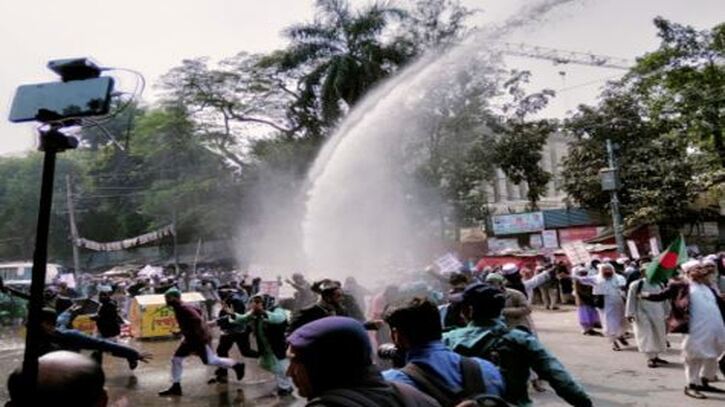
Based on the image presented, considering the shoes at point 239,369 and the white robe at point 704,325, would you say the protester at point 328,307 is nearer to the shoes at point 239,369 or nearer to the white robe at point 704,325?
the shoes at point 239,369

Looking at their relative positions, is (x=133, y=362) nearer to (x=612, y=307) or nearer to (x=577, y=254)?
(x=612, y=307)

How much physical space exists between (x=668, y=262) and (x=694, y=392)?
1.54m

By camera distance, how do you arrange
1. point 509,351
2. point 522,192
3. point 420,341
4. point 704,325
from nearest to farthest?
point 420,341 → point 509,351 → point 704,325 → point 522,192

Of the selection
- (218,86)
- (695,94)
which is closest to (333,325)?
(695,94)

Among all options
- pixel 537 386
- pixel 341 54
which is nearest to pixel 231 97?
pixel 341 54

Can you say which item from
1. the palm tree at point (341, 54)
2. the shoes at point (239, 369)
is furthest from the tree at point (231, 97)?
the shoes at point (239, 369)

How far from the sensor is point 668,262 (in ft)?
26.6

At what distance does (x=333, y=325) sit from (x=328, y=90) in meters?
28.1

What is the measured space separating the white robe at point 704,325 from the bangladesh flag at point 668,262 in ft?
2.97

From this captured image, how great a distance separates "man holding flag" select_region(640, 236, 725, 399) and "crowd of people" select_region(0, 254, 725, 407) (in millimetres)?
11

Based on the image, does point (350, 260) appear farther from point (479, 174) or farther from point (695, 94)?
point (695, 94)

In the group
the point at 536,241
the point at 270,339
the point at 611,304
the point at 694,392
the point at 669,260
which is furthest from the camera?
the point at 536,241

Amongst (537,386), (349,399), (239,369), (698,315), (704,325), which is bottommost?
(537,386)

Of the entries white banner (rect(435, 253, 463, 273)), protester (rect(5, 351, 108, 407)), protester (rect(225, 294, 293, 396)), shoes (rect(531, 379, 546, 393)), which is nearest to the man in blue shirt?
protester (rect(5, 351, 108, 407))
